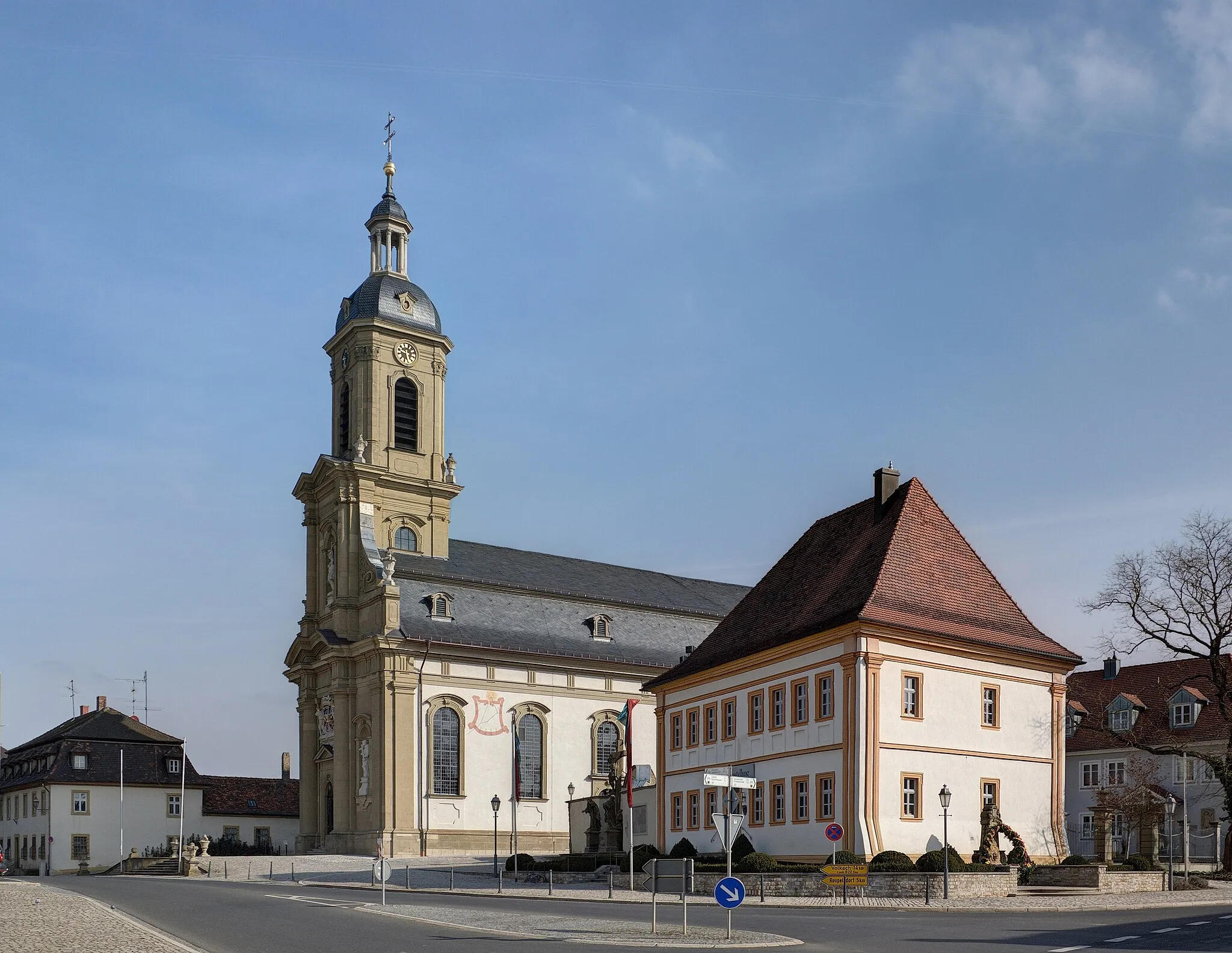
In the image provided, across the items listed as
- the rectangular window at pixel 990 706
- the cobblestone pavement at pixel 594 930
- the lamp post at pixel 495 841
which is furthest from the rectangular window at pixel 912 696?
the cobblestone pavement at pixel 594 930

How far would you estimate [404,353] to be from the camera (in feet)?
236

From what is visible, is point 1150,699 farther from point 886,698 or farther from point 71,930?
point 71,930

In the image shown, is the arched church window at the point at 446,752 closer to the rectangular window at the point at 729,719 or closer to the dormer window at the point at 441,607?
the dormer window at the point at 441,607

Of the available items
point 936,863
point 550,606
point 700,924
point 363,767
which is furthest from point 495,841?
point 700,924

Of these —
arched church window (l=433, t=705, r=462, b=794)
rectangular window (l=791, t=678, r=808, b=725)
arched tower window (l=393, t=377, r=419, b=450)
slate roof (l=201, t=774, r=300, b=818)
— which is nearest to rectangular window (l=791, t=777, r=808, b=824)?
rectangular window (l=791, t=678, r=808, b=725)

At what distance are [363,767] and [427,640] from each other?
6.78 metres

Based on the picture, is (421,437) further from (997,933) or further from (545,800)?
(997,933)

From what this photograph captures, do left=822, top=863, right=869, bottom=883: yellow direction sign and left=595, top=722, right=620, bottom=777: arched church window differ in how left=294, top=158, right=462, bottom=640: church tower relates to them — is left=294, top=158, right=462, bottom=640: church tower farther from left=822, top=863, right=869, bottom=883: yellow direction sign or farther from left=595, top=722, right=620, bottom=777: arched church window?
left=822, top=863, right=869, bottom=883: yellow direction sign

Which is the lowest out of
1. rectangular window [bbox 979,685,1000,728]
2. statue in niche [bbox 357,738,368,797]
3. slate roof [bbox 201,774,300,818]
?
slate roof [bbox 201,774,300,818]

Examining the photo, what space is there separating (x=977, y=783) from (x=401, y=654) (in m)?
29.3

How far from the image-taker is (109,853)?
259 feet

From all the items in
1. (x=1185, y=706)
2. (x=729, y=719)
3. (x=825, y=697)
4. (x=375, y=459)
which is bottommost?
(x=1185, y=706)

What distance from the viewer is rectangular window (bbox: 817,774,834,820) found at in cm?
3838

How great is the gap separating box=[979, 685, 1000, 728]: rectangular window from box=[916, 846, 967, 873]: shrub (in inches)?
288
